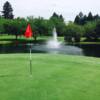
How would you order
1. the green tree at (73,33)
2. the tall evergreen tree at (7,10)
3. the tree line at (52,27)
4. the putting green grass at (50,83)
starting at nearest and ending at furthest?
the putting green grass at (50,83), the green tree at (73,33), the tree line at (52,27), the tall evergreen tree at (7,10)

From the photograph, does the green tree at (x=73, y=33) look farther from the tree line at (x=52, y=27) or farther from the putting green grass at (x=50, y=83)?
the putting green grass at (x=50, y=83)

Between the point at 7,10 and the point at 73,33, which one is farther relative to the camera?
the point at 7,10

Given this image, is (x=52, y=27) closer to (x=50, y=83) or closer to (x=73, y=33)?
(x=73, y=33)

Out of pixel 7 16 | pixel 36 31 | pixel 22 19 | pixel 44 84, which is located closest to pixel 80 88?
pixel 44 84

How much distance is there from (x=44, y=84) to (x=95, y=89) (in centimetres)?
183

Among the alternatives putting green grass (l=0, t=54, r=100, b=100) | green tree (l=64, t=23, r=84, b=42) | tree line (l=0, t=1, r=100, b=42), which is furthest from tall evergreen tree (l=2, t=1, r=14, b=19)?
putting green grass (l=0, t=54, r=100, b=100)

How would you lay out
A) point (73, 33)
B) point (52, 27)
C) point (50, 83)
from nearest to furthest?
point (50, 83) → point (73, 33) → point (52, 27)

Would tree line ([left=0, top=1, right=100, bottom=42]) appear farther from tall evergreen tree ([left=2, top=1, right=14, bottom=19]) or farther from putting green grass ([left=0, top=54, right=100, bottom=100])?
putting green grass ([left=0, top=54, right=100, bottom=100])

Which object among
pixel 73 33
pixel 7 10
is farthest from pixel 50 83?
pixel 7 10

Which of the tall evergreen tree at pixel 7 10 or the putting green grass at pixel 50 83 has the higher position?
the tall evergreen tree at pixel 7 10

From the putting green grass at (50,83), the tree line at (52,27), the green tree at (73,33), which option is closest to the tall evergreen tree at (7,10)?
the tree line at (52,27)

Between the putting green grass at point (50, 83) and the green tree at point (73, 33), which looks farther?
the green tree at point (73, 33)

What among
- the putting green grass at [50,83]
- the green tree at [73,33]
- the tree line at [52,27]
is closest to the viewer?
the putting green grass at [50,83]

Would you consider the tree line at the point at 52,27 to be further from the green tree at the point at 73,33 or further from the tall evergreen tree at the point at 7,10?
the tall evergreen tree at the point at 7,10
